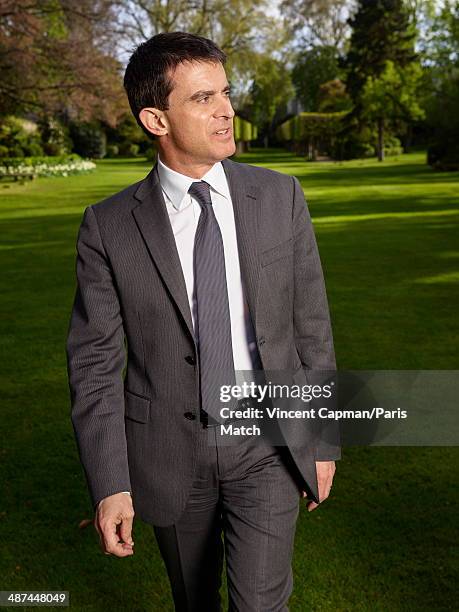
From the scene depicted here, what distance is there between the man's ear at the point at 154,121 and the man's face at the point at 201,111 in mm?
28

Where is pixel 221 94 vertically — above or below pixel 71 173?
above

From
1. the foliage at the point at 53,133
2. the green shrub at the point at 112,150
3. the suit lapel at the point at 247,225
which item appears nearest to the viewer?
the suit lapel at the point at 247,225

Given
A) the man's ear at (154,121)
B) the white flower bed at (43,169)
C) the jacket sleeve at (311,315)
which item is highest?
the man's ear at (154,121)

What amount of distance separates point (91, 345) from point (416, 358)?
6.37 metres

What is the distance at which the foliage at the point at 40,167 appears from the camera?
1702 inches

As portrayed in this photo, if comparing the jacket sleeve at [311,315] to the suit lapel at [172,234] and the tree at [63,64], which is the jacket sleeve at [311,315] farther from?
the tree at [63,64]

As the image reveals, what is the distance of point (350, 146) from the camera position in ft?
214

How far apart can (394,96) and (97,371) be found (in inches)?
2420

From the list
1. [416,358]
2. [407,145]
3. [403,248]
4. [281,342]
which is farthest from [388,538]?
[407,145]

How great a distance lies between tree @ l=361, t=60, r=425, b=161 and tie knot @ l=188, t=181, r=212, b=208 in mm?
58804

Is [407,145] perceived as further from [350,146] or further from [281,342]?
[281,342]

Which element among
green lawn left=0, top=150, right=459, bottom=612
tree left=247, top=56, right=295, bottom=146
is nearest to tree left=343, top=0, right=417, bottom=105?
tree left=247, top=56, right=295, bottom=146

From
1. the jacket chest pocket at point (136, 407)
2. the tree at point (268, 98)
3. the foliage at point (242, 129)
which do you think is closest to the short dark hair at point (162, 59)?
the jacket chest pocket at point (136, 407)

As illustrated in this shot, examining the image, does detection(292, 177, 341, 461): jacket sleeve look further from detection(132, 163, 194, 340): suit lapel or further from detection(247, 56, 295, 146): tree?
detection(247, 56, 295, 146): tree
